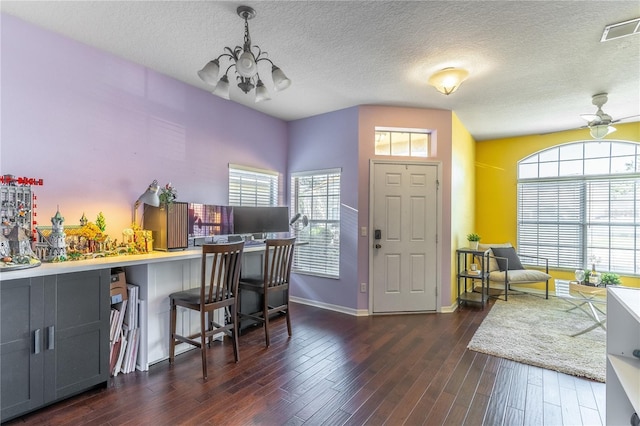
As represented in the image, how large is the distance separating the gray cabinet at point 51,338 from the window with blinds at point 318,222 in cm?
250

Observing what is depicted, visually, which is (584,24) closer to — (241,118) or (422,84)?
(422,84)

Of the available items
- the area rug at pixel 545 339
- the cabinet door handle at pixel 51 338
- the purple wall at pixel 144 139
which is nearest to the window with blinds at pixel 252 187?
the purple wall at pixel 144 139

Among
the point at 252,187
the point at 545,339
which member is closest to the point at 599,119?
the point at 545,339

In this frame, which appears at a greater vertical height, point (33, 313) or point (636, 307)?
point (636, 307)

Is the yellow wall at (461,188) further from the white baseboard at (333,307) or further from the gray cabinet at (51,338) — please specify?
the gray cabinet at (51,338)

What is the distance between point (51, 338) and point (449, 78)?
3.84 m

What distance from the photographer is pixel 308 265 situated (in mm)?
4551

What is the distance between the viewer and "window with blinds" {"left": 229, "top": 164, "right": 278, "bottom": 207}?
402 cm

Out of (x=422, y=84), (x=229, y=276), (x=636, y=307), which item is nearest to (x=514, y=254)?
(x=422, y=84)

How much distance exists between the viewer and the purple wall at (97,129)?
2303 mm

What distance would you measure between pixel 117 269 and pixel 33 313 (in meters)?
0.63

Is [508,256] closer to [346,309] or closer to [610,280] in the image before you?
[610,280]

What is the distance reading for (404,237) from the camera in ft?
13.4

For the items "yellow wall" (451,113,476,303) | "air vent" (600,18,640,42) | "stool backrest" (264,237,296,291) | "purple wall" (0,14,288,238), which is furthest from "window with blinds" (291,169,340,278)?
"air vent" (600,18,640,42)
